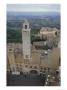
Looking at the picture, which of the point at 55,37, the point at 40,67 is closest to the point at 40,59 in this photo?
the point at 40,67

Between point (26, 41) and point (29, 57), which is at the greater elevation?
point (26, 41)
